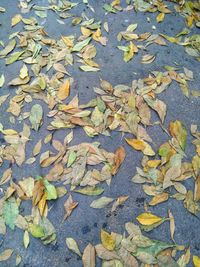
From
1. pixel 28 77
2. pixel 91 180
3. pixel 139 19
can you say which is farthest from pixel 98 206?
pixel 139 19

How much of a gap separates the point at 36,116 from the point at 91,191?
2.35 feet

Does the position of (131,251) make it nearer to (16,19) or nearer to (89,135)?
(89,135)

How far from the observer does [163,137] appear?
2.29m

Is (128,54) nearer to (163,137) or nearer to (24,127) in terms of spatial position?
(163,137)

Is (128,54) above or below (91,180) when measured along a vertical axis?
above

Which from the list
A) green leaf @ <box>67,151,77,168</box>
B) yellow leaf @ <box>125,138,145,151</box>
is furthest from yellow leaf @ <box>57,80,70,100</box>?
yellow leaf @ <box>125,138,145,151</box>

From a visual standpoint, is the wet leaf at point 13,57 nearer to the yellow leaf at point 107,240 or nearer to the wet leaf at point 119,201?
the wet leaf at point 119,201

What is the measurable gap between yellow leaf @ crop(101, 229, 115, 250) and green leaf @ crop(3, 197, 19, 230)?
52cm

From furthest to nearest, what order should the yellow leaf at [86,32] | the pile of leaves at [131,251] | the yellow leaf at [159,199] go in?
the yellow leaf at [86,32], the yellow leaf at [159,199], the pile of leaves at [131,251]

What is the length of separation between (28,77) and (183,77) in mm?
1226

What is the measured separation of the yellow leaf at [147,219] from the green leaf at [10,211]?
0.72 m

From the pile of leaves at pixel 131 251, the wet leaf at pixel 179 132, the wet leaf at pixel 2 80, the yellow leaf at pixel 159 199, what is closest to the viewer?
the pile of leaves at pixel 131 251

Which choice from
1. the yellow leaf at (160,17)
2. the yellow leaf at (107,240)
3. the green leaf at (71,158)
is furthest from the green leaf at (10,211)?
the yellow leaf at (160,17)

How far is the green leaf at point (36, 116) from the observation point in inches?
92.0
